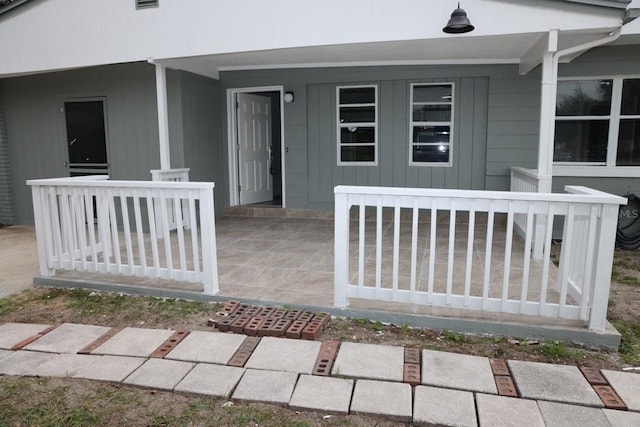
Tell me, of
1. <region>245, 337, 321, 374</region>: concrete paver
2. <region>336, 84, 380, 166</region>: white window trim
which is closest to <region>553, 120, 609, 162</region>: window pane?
<region>336, 84, 380, 166</region>: white window trim

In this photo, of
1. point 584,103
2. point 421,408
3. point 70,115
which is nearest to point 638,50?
point 584,103

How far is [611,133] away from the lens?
580cm

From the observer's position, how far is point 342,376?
2348 millimetres

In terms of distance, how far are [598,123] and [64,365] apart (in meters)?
6.35

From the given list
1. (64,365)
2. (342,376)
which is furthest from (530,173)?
(64,365)

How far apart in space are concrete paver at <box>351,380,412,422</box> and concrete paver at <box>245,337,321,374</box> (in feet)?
1.09

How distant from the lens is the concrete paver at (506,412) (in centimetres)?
196

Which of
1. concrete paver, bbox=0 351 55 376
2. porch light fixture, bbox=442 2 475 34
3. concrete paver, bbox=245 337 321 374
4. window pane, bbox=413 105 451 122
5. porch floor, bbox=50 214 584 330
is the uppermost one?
porch light fixture, bbox=442 2 475 34

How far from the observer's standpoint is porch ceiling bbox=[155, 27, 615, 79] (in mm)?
4527

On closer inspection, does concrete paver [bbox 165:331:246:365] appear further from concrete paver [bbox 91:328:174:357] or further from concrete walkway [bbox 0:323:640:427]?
concrete paver [bbox 91:328:174:357]

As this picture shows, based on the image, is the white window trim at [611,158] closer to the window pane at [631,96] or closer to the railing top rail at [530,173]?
the window pane at [631,96]

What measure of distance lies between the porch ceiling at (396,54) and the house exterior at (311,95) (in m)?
0.03

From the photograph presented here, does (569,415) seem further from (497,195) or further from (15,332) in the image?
(15,332)

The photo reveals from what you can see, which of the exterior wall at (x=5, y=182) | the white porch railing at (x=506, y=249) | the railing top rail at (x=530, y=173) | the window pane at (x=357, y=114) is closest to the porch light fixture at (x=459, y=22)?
the railing top rail at (x=530, y=173)
